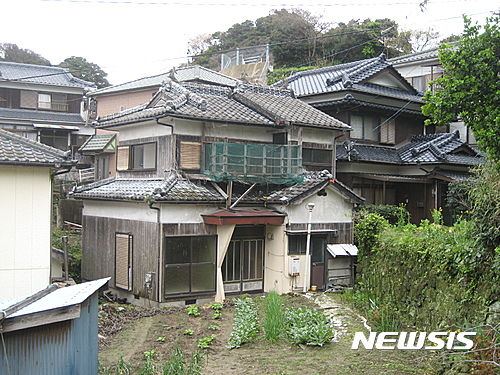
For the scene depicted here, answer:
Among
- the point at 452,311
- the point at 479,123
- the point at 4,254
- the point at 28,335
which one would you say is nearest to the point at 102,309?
the point at 4,254

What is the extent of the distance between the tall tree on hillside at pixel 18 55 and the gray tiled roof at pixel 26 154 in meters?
42.2

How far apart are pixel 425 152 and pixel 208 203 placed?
515 inches

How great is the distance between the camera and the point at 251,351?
1130 centimetres

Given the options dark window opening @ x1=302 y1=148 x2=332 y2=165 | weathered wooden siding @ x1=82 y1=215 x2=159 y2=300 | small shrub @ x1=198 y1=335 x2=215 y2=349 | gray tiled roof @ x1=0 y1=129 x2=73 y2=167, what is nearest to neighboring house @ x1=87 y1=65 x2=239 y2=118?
dark window opening @ x1=302 y1=148 x2=332 y2=165

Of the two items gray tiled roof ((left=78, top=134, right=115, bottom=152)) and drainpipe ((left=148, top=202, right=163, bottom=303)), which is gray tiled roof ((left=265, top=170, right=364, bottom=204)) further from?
gray tiled roof ((left=78, top=134, right=115, bottom=152))

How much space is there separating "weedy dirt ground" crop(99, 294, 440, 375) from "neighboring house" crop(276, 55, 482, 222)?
1016 centimetres

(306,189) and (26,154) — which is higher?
(26,154)

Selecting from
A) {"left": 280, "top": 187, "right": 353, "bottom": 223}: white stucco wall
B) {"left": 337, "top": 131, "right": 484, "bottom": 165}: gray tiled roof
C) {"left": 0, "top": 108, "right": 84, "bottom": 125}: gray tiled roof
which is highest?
{"left": 0, "top": 108, "right": 84, "bottom": 125}: gray tiled roof

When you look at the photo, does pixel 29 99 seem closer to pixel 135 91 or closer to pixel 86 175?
Answer: pixel 135 91

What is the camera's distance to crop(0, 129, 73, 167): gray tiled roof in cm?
1086

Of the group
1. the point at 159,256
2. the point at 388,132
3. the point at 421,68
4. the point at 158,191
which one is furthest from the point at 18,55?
the point at 159,256

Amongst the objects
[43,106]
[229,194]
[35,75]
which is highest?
[35,75]

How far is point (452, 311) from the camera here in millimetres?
10016

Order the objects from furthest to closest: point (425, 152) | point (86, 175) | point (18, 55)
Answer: point (18, 55) < point (86, 175) < point (425, 152)
